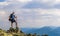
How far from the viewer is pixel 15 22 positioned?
202 ft

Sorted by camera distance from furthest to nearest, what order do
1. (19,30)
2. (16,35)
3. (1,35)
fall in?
1. (19,30)
2. (16,35)
3. (1,35)

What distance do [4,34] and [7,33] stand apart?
231cm

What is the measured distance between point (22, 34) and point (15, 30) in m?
2.25

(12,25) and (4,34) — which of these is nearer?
(4,34)

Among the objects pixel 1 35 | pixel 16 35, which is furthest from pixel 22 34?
pixel 1 35

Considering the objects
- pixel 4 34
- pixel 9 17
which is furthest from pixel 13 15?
pixel 4 34

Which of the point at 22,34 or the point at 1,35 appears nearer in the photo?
the point at 1,35

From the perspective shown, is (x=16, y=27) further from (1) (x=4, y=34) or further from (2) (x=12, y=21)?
(1) (x=4, y=34)

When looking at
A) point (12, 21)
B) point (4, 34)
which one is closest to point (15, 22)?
point (12, 21)

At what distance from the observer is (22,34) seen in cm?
5991

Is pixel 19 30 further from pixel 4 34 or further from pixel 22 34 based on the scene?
pixel 4 34

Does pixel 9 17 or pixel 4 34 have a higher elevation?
pixel 9 17

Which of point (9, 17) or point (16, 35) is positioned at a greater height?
point (9, 17)

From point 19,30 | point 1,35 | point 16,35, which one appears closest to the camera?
point 1,35
